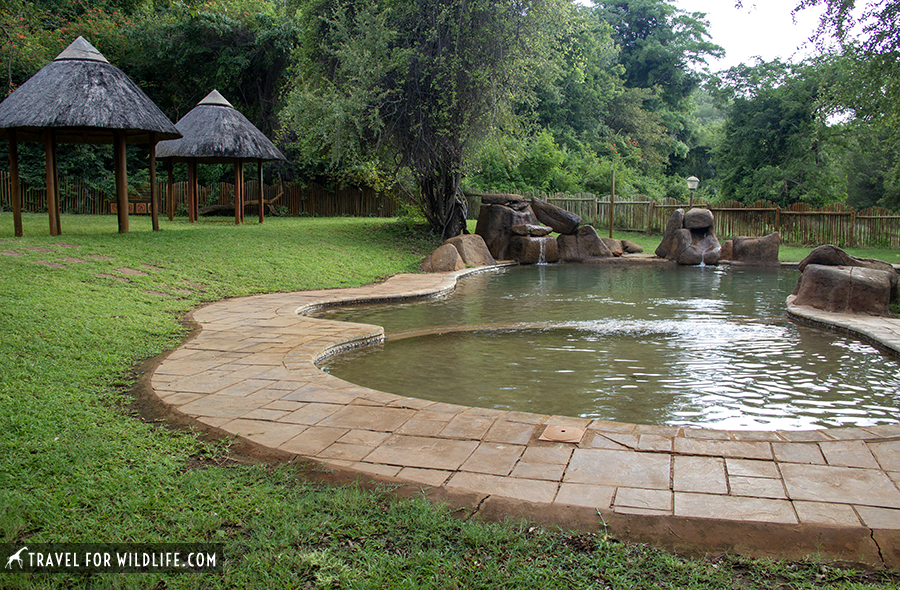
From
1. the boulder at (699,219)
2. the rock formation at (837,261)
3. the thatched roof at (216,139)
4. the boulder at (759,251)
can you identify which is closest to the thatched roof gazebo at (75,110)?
the thatched roof at (216,139)

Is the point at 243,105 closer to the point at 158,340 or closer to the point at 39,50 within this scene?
the point at 39,50

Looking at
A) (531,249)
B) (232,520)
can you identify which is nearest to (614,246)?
(531,249)

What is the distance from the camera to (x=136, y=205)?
19734mm

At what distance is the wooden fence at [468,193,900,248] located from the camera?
741 inches

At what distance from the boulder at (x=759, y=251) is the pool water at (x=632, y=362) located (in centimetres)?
612

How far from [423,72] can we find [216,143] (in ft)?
19.7

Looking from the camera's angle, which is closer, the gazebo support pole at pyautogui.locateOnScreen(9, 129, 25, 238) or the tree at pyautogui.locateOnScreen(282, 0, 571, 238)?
the gazebo support pole at pyautogui.locateOnScreen(9, 129, 25, 238)

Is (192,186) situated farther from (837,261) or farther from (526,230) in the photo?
(837,261)

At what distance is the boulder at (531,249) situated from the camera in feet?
52.4

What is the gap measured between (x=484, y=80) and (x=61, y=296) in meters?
10.1

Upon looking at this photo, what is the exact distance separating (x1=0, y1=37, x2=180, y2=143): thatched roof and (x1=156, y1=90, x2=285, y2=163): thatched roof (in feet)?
12.0

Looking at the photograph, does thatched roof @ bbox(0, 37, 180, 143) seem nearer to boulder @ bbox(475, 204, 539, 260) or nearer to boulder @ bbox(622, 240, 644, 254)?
boulder @ bbox(475, 204, 539, 260)

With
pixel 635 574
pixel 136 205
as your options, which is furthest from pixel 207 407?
pixel 136 205

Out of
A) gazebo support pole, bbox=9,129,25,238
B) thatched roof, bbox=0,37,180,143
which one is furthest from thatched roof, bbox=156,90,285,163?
gazebo support pole, bbox=9,129,25,238
